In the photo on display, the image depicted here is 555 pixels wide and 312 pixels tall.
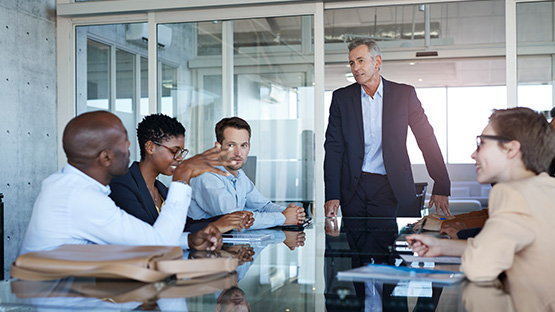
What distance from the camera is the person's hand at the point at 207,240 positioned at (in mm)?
2062

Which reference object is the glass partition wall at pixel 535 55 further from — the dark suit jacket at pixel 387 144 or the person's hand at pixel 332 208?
the person's hand at pixel 332 208

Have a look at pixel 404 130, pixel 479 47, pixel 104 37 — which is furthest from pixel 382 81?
pixel 479 47

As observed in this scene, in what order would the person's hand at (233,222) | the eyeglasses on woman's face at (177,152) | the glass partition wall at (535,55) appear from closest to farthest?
the person's hand at (233,222) → the eyeglasses on woman's face at (177,152) → the glass partition wall at (535,55)

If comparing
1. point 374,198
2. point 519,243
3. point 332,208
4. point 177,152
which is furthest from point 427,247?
point 374,198

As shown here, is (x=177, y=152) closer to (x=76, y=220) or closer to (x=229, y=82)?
(x=76, y=220)

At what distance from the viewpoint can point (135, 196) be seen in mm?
2439

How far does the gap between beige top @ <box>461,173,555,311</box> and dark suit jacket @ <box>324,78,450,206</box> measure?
7.46 feet

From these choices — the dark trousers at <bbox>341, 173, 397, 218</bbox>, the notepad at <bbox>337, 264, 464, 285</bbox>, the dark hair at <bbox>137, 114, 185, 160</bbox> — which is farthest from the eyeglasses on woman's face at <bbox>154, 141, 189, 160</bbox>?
the dark trousers at <bbox>341, 173, 397, 218</bbox>

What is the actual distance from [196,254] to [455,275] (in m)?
0.82

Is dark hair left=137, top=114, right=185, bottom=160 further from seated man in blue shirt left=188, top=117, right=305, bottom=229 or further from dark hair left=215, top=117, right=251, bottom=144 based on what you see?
dark hair left=215, top=117, right=251, bottom=144

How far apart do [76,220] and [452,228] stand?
1.46m

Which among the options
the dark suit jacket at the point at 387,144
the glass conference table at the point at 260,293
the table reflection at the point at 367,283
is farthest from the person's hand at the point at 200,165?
the dark suit jacket at the point at 387,144

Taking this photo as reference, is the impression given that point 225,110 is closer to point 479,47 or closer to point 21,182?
point 21,182

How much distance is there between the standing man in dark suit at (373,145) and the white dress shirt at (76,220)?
6.85ft
